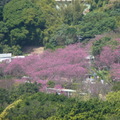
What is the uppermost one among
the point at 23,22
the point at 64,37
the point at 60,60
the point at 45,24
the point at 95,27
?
the point at 23,22

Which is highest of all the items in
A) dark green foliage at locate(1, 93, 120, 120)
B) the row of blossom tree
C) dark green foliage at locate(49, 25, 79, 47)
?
dark green foliage at locate(49, 25, 79, 47)

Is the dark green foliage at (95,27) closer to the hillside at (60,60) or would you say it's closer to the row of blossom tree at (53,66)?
the hillside at (60,60)

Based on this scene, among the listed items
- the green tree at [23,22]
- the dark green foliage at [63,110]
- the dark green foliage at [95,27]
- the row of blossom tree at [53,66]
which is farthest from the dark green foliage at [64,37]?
the dark green foliage at [63,110]

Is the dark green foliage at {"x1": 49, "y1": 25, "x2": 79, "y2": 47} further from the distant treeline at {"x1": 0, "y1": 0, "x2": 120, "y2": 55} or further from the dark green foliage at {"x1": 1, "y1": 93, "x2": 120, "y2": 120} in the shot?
the dark green foliage at {"x1": 1, "y1": 93, "x2": 120, "y2": 120}

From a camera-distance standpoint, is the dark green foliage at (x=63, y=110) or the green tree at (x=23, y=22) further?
the green tree at (x=23, y=22)

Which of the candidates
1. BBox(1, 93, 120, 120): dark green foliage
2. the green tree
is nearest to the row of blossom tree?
the green tree

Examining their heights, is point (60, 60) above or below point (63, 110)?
above

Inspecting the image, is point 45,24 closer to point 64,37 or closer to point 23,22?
point 23,22

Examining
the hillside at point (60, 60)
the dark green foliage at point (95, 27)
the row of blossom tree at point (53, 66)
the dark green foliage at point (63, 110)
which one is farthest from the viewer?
the dark green foliage at point (95, 27)

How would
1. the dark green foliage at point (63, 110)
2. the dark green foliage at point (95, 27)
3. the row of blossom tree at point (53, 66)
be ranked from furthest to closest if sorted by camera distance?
the dark green foliage at point (95, 27), the row of blossom tree at point (53, 66), the dark green foliage at point (63, 110)

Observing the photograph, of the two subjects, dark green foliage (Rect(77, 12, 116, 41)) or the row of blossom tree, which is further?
dark green foliage (Rect(77, 12, 116, 41))

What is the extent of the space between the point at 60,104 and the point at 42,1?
51.6 feet

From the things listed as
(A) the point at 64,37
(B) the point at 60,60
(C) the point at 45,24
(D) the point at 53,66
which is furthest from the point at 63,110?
(C) the point at 45,24

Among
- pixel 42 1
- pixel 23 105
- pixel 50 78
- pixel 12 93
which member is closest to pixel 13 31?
pixel 42 1
